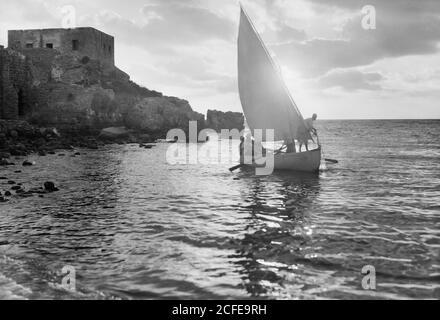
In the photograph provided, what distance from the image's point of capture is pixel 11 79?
45656mm

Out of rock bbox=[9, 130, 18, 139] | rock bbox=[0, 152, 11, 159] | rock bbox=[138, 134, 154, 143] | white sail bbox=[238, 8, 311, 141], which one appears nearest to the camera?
white sail bbox=[238, 8, 311, 141]

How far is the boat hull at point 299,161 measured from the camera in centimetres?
2255

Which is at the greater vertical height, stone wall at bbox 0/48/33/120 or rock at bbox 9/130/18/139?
stone wall at bbox 0/48/33/120

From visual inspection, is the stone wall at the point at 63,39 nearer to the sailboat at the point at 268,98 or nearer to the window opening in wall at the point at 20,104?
the window opening in wall at the point at 20,104

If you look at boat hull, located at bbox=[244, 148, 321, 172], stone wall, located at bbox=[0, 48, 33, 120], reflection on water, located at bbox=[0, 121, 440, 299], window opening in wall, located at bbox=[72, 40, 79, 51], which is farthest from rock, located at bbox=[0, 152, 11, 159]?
window opening in wall, located at bbox=[72, 40, 79, 51]

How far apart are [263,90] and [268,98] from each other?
1.67 feet

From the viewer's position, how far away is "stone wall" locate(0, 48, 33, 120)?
44.0 m

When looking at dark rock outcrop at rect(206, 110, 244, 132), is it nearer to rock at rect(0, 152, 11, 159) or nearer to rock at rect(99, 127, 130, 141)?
rock at rect(99, 127, 130, 141)

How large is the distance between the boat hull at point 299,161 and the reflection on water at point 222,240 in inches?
113

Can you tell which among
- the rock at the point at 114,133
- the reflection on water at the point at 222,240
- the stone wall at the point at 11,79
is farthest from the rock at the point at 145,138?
the reflection on water at the point at 222,240

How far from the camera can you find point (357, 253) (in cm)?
925

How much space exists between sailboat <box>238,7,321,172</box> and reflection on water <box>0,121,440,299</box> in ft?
10.4

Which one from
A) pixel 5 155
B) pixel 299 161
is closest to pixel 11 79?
pixel 5 155
